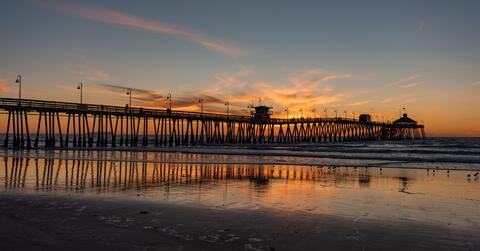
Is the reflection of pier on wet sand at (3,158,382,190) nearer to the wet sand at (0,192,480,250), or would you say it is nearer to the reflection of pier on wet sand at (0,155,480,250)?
the reflection of pier on wet sand at (0,155,480,250)

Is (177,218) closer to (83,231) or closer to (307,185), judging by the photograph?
(83,231)

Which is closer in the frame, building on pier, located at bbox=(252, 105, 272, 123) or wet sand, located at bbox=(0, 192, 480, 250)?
wet sand, located at bbox=(0, 192, 480, 250)

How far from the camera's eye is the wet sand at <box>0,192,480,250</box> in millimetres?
6562

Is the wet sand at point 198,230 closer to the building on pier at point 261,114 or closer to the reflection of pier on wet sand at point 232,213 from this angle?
the reflection of pier on wet sand at point 232,213

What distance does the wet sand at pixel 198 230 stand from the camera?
258 inches

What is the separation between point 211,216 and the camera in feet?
28.6

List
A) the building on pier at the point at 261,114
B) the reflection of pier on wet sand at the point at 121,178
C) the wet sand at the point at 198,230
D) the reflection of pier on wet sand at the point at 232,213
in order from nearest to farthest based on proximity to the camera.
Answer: the wet sand at the point at 198,230 → the reflection of pier on wet sand at the point at 232,213 → the reflection of pier on wet sand at the point at 121,178 → the building on pier at the point at 261,114

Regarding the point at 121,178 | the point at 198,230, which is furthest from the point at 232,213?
the point at 121,178

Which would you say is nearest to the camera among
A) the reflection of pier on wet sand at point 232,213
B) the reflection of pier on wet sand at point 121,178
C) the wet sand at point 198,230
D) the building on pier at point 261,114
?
the wet sand at point 198,230

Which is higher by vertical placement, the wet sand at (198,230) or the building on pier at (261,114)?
the building on pier at (261,114)

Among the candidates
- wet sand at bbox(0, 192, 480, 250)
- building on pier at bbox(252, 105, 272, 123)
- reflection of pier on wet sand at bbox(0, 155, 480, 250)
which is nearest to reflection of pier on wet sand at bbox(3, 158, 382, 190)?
reflection of pier on wet sand at bbox(0, 155, 480, 250)

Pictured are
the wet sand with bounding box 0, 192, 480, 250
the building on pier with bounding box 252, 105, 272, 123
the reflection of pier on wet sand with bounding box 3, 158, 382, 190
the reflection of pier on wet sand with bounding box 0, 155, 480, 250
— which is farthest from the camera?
the building on pier with bounding box 252, 105, 272, 123

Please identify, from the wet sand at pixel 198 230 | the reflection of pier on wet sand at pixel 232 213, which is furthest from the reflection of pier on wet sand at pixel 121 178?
the wet sand at pixel 198 230

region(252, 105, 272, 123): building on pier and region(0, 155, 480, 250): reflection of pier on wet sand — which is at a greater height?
region(252, 105, 272, 123): building on pier
